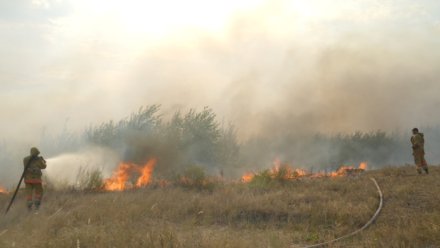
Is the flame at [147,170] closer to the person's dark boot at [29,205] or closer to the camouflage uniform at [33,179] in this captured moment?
the camouflage uniform at [33,179]

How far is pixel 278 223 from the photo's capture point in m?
11.5

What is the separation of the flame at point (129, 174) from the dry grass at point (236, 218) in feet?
12.7

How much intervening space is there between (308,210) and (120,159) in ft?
47.6

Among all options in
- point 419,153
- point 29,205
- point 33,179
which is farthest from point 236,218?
point 419,153

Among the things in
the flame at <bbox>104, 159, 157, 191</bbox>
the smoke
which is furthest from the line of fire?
the smoke

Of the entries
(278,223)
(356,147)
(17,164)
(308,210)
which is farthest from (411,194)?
(356,147)

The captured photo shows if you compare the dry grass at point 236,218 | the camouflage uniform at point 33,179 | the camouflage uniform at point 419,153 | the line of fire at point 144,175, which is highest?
the camouflage uniform at point 419,153

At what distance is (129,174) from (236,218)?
12.1 meters

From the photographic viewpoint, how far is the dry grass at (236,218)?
7.77 meters

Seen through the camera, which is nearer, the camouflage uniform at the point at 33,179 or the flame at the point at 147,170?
the camouflage uniform at the point at 33,179

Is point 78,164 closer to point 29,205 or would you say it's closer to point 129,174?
point 129,174

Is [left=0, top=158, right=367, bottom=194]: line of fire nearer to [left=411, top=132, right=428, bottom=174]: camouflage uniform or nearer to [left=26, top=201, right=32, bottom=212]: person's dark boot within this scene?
[left=411, top=132, right=428, bottom=174]: camouflage uniform

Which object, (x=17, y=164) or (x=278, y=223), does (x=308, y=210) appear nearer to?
(x=278, y=223)

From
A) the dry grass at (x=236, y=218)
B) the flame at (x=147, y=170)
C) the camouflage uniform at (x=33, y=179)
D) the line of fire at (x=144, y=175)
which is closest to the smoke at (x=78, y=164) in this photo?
the line of fire at (x=144, y=175)
